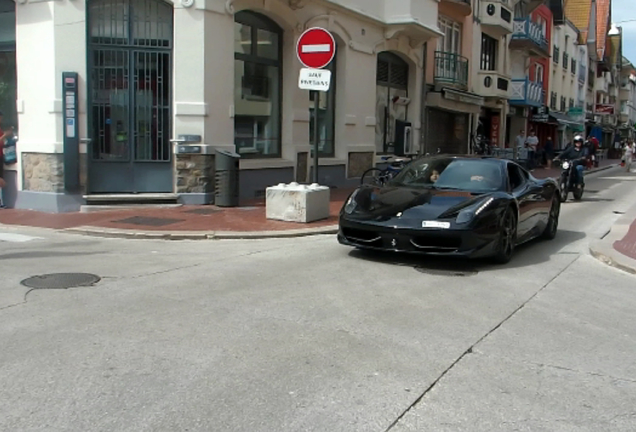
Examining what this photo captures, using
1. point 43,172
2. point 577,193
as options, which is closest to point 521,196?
point 43,172

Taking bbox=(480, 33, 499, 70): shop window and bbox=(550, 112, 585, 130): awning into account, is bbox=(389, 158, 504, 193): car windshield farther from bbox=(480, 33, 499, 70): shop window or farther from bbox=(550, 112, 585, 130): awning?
bbox=(550, 112, 585, 130): awning

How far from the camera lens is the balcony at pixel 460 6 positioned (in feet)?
80.2

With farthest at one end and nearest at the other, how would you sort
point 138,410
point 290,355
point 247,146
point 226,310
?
1. point 247,146
2. point 226,310
3. point 290,355
4. point 138,410

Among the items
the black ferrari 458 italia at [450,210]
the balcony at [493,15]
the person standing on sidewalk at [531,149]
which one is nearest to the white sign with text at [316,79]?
the black ferrari 458 italia at [450,210]

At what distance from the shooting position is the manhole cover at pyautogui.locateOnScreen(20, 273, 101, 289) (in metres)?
6.76

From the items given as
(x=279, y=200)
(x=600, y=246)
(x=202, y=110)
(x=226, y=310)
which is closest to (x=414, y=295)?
(x=226, y=310)

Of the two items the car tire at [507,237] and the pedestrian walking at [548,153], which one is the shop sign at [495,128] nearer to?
the pedestrian walking at [548,153]

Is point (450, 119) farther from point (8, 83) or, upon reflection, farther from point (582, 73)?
point (582, 73)

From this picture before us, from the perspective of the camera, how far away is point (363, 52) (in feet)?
59.9

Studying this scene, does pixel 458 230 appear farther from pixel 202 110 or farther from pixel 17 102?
pixel 17 102

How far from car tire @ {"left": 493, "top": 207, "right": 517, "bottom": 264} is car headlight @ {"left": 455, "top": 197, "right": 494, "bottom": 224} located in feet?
1.27

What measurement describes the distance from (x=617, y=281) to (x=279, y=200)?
5.56m

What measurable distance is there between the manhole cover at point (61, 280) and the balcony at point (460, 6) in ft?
66.0

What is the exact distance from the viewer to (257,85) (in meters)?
15.0
